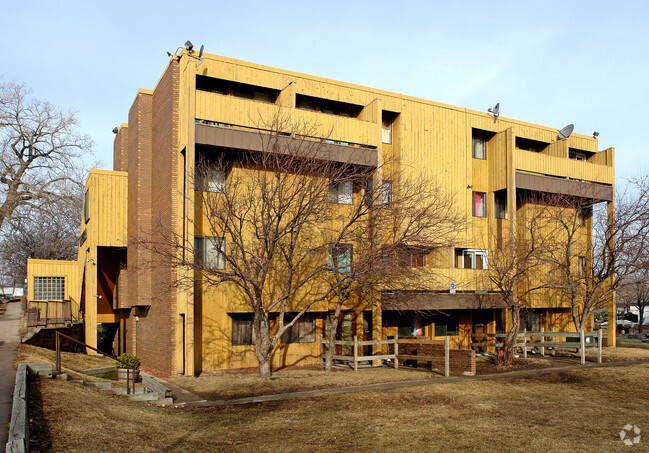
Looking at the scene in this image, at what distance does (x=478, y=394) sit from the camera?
1526 cm

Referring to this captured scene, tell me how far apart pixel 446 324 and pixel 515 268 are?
234 inches

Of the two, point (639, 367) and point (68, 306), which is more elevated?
point (68, 306)

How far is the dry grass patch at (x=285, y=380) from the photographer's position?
52.6 ft

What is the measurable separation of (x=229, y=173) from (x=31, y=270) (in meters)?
18.7

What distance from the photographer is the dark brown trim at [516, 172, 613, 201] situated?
28078 millimetres

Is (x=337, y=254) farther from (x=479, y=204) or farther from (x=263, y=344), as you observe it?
(x=479, y=204)

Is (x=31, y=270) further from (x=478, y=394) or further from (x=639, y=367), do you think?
(x=639, y=367)

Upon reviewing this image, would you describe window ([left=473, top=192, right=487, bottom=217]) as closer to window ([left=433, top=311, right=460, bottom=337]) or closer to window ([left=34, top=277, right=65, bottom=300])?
window ([left=433, top=311, right=460, bottom=337])

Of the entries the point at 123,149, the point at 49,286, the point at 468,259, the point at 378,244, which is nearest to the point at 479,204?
the point at 468,259

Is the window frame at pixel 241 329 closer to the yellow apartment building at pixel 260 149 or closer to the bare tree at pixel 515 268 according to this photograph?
the yellow apartment building at pixel 260 149

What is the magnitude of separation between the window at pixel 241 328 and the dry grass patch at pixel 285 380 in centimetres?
177

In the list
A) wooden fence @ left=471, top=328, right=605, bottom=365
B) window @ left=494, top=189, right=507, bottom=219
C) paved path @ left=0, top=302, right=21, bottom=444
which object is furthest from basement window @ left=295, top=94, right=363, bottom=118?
paved path @ left=0, top=302, right=21, bottom=444

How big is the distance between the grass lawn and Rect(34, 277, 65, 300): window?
24.0m

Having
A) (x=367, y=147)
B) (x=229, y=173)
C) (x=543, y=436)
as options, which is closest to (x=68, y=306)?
(x=229, y=173)
